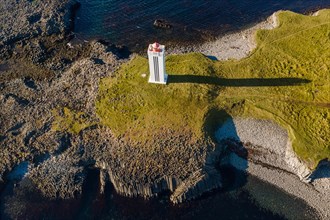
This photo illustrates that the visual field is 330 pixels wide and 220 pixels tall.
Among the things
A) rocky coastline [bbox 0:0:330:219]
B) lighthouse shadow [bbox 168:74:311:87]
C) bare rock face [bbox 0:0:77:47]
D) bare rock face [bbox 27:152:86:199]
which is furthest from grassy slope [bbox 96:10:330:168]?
bare rock face [bbox 0:0:77:47]

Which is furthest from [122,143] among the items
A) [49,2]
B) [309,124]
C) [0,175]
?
[49,2]

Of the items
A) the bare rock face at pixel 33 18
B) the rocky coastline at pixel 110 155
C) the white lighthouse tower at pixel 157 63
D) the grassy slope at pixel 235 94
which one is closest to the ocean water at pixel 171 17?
the bare rock face at pixel 33 18

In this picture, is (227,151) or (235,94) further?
(235,94)

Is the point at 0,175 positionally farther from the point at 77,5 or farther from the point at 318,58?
the point at 318,58

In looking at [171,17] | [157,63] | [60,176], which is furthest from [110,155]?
[171,17]

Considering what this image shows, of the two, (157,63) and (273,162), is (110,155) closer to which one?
(157,63)

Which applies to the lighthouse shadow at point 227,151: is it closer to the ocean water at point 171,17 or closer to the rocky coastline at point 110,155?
the rocky coastline at point 110,155
